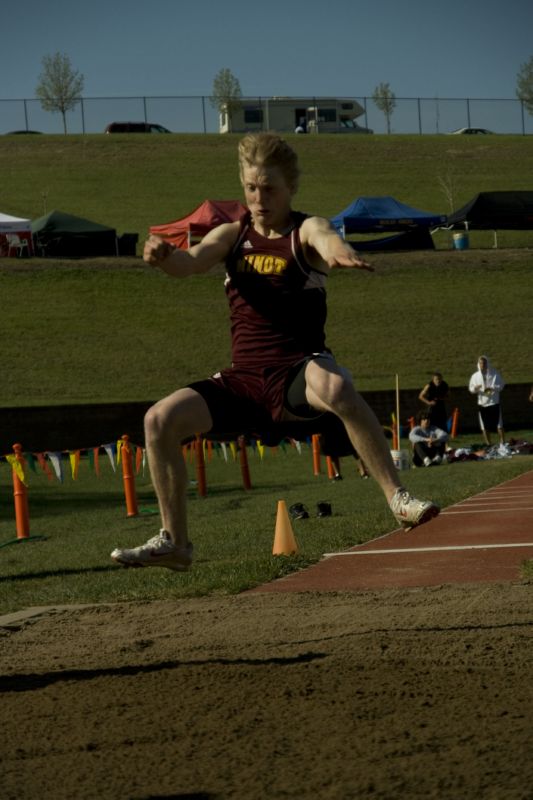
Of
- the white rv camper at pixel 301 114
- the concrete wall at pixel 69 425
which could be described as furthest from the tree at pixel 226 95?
the concrete wall at pixel 69 425

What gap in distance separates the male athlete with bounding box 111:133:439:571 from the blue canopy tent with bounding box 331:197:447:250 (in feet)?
129

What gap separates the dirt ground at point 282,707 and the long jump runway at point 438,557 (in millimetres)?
1555

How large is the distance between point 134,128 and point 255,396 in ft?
252

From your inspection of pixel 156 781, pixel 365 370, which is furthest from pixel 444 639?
pixel 365 370

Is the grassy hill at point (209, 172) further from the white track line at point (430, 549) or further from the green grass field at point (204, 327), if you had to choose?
the white track line at point (430, 549)

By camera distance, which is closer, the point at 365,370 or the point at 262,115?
the point at 365,370

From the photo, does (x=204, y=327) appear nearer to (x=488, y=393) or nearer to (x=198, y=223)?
(x=198, y=223)

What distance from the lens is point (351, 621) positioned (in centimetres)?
682

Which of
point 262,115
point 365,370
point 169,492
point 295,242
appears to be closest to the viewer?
point 295,242

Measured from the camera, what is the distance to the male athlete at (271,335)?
569 cm

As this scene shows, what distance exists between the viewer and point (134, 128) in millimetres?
80250

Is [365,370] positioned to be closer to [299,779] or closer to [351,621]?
[351,621]

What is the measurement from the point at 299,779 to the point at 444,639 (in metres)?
2.25

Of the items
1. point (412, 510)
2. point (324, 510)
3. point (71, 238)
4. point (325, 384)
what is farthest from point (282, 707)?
point (71, 238)
